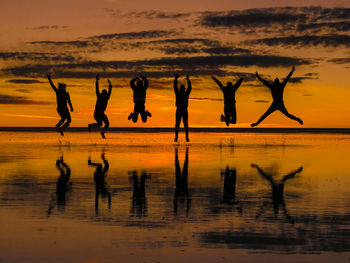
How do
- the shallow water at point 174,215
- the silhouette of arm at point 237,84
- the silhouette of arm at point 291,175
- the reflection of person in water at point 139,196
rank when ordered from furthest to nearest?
the silhouette of arm at point 237,84
the silhouette of arm at point 291,175
the reflection of person in water at point 139,196
the shallow water at point 174,215

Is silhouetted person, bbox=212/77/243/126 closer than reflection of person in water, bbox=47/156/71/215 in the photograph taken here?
No

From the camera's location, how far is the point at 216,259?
6.67m

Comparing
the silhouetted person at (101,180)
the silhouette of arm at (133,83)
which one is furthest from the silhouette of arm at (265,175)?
the silhouette of arm at (133,83)

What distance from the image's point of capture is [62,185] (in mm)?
13039

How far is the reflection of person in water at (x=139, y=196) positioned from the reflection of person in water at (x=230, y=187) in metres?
1.53

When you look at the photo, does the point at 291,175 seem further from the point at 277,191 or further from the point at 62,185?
the point at 62,185

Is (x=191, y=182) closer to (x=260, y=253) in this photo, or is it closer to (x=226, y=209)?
(x=226, y=209)

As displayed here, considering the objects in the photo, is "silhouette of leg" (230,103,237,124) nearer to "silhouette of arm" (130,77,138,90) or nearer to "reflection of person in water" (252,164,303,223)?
"silhouette of arm" (130,77,138,90)

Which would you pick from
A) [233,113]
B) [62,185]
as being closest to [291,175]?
[62,185]

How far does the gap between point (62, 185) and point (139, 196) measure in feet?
7.97

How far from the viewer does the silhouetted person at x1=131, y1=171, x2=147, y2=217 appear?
9.72 meters

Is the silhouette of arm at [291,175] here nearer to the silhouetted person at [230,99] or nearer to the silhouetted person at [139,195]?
the silhouetted person at [139,195]

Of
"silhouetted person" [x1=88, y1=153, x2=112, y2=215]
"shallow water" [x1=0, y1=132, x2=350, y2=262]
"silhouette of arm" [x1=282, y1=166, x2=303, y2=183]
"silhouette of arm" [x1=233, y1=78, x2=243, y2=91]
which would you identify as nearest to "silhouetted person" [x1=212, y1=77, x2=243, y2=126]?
"silhouette of arm" [x1=233, y1=78, x2=243, y2=91]

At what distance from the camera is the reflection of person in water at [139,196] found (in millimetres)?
9617
